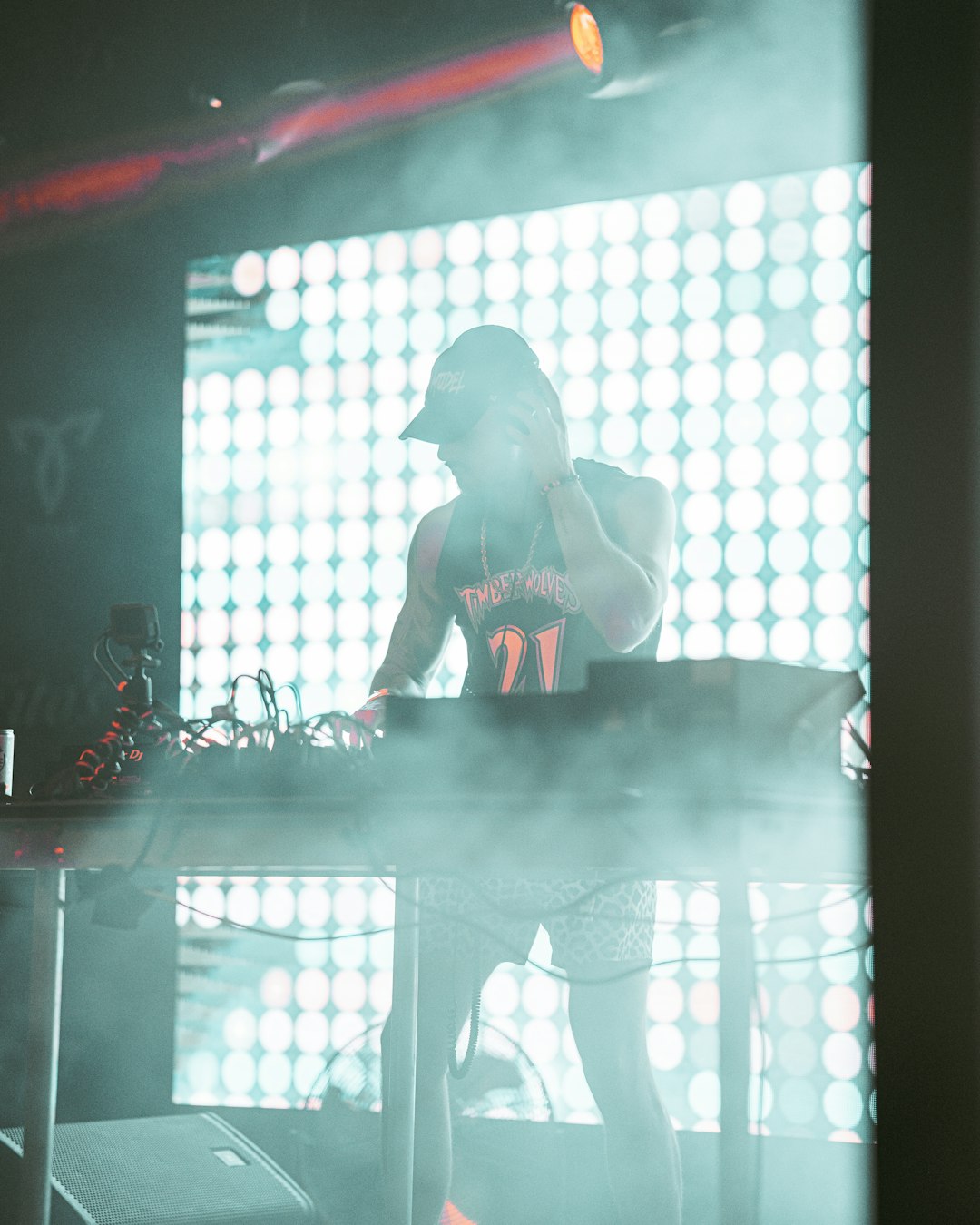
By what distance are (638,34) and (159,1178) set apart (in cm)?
215

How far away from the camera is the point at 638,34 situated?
246cm

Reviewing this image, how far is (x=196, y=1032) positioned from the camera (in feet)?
9.65

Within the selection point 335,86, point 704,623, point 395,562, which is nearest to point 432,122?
point 335,86

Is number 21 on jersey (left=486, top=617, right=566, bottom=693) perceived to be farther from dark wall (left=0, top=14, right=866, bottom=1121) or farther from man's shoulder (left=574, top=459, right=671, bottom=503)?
dark wall (left=0, top=14, right=866, bottom=1121)

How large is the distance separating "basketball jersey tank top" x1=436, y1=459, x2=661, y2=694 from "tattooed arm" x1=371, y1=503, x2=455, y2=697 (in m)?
0.05

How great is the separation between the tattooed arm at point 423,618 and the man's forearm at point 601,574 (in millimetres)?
405

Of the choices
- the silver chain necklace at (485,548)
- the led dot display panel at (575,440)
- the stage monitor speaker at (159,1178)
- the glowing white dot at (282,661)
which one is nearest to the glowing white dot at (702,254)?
the led dot display panel at (575,440)

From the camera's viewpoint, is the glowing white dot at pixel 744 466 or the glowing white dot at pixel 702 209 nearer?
A: the glowing white dot at pixel 744 466

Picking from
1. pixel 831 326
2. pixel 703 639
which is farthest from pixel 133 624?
pixel 831 326

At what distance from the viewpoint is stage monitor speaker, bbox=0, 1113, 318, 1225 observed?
1.45 metres

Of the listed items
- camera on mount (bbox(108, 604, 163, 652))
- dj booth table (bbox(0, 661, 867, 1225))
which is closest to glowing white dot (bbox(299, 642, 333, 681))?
camera on mount (bbox(108, 604, 163, 652))

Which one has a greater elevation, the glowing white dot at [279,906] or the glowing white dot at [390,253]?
the glowing white dot at [390,253]

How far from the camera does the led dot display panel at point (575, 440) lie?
2.48 metres

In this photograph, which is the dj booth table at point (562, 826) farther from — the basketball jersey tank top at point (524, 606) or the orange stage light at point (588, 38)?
the orange stage light at point (588, 38)
